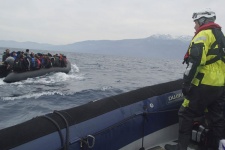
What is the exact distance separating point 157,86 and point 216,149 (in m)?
1.33

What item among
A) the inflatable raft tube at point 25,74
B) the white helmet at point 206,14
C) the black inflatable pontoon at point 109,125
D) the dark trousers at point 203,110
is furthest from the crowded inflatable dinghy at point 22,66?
the white helmet at point 206,14

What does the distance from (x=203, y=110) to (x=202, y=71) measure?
567mm

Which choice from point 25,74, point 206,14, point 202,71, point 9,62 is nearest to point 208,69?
point 202,71

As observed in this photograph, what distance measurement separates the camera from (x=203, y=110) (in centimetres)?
346

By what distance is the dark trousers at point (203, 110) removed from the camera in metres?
3.33

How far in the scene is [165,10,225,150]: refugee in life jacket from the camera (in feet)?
10.4

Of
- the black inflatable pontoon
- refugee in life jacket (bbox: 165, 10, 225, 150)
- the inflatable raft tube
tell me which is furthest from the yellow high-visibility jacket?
the inflatable raft tube

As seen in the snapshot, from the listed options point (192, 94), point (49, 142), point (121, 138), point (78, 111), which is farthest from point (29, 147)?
point (192, 94)

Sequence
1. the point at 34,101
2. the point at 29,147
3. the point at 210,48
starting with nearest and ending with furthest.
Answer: the point at 29,147
the point at 210,48
the point at 34,101

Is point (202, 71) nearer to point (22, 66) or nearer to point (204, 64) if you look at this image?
point (204, 64)

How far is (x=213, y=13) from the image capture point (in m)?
3.41

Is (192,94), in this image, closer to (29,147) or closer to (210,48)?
(210,48)

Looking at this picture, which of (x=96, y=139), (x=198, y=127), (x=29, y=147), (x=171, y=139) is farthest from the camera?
(x=171, y=139)

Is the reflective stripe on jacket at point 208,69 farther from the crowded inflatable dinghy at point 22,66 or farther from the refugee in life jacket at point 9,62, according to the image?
the refugee in life jacket at point 9,62
